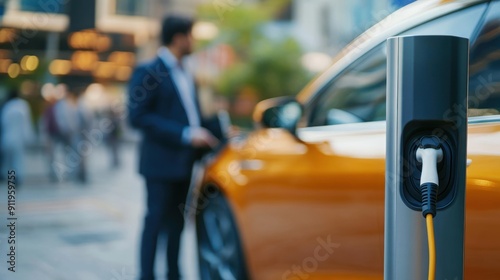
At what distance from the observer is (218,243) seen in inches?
145

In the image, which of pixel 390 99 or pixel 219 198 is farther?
pixel 219 198

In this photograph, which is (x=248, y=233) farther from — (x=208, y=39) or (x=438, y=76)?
(x=208, y=39)

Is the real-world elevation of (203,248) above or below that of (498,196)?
below

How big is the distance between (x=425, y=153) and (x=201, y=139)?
244 centimetres

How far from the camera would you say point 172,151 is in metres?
4.02

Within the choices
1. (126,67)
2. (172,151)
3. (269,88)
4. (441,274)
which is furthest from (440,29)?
(269,88)

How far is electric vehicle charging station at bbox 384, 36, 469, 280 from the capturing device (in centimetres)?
164

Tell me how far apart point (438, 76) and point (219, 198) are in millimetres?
2156

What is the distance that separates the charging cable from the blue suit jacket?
2424 mm

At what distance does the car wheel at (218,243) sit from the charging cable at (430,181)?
1750 millimetres

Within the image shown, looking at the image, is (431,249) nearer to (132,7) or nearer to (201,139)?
(201,139)

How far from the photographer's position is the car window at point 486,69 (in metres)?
2.20

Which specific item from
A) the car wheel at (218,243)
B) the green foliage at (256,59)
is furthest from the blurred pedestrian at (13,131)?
the green foliage at (256,59)

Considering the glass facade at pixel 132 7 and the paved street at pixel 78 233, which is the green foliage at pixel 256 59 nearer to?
the glass facade at pixel 132 7
